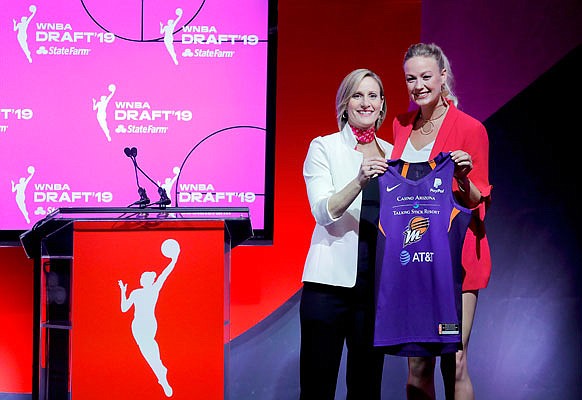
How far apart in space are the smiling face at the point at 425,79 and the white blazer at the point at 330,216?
0.29 m

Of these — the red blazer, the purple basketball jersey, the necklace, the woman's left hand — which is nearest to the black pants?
the purple basketball jersey

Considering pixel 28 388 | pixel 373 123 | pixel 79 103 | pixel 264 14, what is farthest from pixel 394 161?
pixel 28 388

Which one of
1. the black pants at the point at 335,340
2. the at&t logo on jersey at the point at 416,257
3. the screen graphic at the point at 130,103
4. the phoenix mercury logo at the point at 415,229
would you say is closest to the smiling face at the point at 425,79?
the phoenix mercury logo at the point at 415,229

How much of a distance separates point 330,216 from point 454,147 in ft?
1.82

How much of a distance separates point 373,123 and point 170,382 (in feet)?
4.31

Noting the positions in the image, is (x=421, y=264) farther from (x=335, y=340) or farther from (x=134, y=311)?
(x=134, y=311)

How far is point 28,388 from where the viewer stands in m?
3.93

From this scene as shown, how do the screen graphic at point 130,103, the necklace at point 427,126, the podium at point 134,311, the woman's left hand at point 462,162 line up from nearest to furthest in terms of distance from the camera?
the woman's left hand at point 462,162 → the podium at point 134,311 → the necklace at point 427,126 → the screen graphic at point 130,103

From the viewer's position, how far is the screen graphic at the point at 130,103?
3.85 m

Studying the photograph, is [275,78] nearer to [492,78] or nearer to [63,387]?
[492,78]

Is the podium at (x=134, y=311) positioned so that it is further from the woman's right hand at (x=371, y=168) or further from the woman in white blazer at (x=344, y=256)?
the woman's right hand at (x=371, y=168)

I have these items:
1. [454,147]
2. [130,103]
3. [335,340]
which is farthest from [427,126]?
[130,103]

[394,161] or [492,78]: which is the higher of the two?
[492,78]

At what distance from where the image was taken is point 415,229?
2477mm
